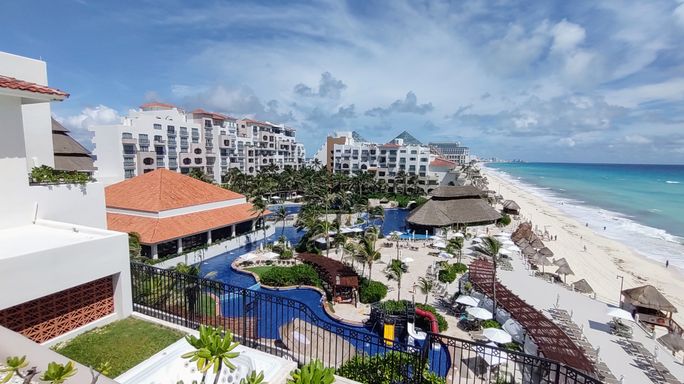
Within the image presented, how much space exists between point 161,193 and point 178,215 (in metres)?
3.09

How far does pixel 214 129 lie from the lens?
73125 millimetres

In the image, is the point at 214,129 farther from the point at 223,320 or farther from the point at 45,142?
the point at 223,320

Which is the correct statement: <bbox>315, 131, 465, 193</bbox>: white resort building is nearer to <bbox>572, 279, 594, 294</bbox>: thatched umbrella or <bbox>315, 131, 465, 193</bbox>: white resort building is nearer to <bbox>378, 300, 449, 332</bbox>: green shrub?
<bbox>572, 279, 594, 294</bbox>: thatched umbrella


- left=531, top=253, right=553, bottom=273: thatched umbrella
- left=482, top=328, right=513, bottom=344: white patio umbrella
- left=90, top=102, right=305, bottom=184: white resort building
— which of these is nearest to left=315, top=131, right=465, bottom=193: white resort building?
left=90, top=102, right=305, bottom=184: white resort building

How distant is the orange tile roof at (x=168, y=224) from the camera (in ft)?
94.3

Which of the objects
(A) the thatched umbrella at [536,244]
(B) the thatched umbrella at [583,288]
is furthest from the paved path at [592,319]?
(A) the thatched umbrella at [536,244]

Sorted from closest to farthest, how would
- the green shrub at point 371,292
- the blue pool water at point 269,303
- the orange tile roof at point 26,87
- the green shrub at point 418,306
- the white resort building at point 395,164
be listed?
1. the orange tile roof at point 26,87
2. the blue pool water at point 269,303
3. the green shrub at point 418,306
4. the green shrub at point 371,292
5. the white resort building at point 395,164

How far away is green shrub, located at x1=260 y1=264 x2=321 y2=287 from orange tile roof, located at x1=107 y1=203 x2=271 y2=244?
9.80m

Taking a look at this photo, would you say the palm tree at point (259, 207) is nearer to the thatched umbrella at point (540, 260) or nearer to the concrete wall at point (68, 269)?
the concrete wall at point (68, 269)

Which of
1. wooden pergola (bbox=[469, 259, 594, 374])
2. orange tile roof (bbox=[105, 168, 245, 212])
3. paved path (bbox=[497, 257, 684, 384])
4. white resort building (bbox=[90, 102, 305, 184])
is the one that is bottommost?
paved path (bbox=[497, 257, 684, 384])

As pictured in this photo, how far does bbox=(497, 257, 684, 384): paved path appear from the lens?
15570 millimetres

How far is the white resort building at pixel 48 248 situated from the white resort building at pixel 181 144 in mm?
45801

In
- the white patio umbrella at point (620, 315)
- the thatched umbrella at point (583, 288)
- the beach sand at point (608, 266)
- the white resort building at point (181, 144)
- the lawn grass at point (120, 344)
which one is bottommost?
the beach sand at point (608, 266)

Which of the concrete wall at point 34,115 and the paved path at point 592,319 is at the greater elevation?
the concrete wall at point 34,115
